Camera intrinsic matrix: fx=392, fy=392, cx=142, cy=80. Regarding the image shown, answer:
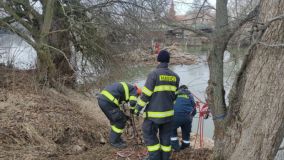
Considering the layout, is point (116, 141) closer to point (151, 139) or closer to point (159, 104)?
point (151, 139)

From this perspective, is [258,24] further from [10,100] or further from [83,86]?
[83,86]

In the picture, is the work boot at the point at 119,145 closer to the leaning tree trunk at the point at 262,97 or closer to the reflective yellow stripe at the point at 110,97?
the reflective yellow stripe at the point at 110,97

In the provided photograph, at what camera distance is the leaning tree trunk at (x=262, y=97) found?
13.4ft

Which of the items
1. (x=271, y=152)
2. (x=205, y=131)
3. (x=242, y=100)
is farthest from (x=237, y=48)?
(x=205, y=131)

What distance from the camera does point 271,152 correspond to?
14.4 feet

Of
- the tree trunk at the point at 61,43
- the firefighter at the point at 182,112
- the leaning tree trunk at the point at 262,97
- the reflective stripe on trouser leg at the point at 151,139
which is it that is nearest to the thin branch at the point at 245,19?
the leaning tree trunk at the point at 262,97

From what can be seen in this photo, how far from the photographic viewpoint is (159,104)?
5.79 meters

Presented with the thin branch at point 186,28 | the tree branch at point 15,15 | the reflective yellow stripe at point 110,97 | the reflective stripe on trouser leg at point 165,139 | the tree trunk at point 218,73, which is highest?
the tree branch at point 15,15

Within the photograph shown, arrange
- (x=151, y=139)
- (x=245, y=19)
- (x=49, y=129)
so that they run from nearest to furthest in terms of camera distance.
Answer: (x=245, y=19)
(x=151, y=139)
(x=49, y=129)

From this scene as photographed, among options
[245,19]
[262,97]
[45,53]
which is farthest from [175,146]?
[45,53]

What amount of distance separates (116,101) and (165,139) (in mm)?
1653

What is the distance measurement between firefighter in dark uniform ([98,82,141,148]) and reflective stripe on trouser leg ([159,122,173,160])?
1187mm

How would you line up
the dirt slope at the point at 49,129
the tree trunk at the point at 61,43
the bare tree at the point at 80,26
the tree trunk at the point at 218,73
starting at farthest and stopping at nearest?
the tree trunk at the point at 61,43
the bare tree at the point at 80,26
the dirt slope at the point at 49,129
the tree trunk at the point at 218,73

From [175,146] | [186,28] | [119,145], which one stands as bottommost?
[119,145]
